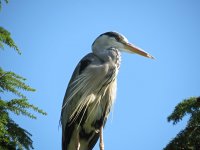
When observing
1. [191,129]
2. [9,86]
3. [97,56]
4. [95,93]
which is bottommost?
[191,129]

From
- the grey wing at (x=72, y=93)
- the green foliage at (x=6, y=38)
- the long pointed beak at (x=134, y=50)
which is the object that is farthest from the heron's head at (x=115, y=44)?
the green foliage at (x=6, y=38)

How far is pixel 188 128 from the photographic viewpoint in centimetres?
291

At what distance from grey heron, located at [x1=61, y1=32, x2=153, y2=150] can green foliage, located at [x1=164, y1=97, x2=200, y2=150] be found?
1057 mm

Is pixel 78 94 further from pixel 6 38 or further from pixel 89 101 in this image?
pixel 6 38

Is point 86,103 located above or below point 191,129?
above

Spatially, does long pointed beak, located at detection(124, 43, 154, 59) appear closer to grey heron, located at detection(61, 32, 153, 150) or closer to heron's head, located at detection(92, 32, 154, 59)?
heron's head, located at detection(92, 32, 154, 59)

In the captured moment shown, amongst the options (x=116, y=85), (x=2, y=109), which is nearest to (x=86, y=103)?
(x=116, y=85)

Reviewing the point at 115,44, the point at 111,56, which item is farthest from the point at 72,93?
the point at 115,44

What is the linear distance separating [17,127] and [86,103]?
1008 mm

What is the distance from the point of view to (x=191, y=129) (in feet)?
9.49

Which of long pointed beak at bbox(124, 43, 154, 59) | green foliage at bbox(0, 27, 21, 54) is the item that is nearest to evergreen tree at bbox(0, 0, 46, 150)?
green foliage at bbox(0, 27, 21, 54)

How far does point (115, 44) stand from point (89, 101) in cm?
74

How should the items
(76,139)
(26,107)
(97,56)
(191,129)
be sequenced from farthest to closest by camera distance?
(97,56) < (76,139) < (26,107) < (191,129)

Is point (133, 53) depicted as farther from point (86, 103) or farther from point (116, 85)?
point (86, 103)
